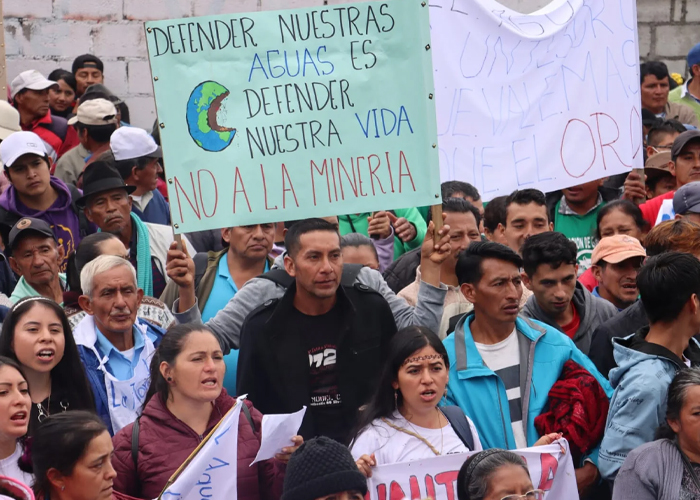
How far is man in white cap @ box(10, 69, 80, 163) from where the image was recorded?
388 inches

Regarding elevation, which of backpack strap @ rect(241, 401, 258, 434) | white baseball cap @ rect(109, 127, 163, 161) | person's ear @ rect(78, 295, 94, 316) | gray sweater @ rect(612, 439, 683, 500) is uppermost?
white baseball cap @ rect(109, 127, 163, 161)

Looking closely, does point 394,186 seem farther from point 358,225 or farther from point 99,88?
point 99,88

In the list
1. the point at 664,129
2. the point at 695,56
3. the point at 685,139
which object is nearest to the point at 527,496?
the point at 685,139

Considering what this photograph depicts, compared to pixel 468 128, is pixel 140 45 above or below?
above

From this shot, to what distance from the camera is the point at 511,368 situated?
5434mm

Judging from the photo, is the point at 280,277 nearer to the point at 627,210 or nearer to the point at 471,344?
the point at 471,344

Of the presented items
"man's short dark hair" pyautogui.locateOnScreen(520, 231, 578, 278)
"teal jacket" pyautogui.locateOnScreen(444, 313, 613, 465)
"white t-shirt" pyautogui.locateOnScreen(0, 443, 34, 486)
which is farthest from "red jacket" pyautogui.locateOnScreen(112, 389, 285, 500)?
"man's short dark hair" pyautogui.locateOnScreen(520, 231, 578, 278)

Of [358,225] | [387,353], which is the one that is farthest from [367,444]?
[358,225]

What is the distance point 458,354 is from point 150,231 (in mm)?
2677

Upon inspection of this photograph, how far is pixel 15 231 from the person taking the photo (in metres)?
6.51

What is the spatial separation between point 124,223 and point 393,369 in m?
2.77

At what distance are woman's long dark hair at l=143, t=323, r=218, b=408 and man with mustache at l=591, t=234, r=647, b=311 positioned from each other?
2.54 metres

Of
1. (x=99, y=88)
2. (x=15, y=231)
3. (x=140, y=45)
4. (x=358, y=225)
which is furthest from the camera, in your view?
(x=140, y=45)

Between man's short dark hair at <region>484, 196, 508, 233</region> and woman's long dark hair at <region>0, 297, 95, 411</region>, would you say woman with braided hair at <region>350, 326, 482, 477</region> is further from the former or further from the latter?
man's short dark hair at <region>484, 196, 508, 233</region>
